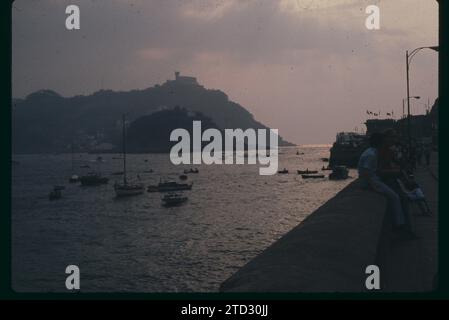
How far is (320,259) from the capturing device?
4.35m

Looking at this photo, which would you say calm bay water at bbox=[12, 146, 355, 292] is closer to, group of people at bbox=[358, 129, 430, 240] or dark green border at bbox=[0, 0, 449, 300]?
group of people at bbox=[358, 129, 430, 240]

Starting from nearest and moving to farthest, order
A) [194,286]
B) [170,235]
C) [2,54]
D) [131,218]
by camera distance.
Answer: [2,54] < [194,286] < [170,235] < [131,218]

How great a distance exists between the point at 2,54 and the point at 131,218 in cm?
4599

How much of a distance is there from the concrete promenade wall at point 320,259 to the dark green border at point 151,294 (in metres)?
0.86

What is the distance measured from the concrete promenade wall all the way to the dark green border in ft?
2.81

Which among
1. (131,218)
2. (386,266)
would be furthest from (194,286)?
(131,218)

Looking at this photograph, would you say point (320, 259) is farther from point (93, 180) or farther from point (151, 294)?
point (93, 180)

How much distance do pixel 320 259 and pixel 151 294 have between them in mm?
2325

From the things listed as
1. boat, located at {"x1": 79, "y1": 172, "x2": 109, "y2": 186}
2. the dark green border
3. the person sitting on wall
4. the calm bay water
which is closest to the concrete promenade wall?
the person sitting on wall

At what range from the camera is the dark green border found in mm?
2455
